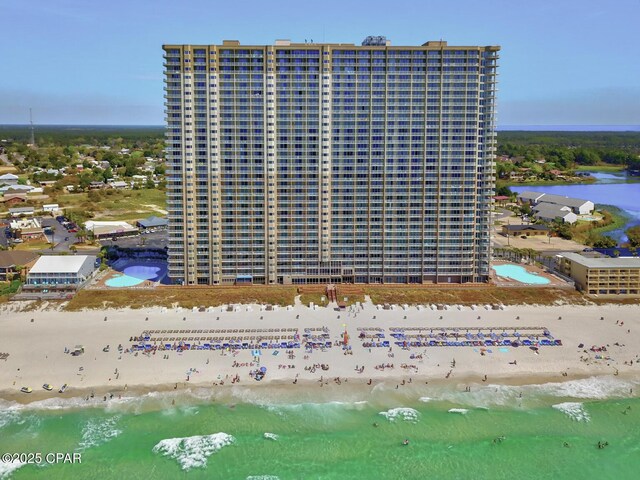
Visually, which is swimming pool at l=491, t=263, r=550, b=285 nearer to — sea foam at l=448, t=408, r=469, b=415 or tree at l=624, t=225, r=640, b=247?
tree at l=624, t=225, r=640, b=247

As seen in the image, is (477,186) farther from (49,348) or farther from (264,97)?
(49,348)

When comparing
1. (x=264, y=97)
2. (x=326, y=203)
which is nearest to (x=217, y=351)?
(x=326, y=203)

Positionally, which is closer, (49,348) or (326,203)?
(49,348)

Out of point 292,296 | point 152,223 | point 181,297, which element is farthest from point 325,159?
point 152,223

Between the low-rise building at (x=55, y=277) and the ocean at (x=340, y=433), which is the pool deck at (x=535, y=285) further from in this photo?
the low-rise building at (x=55, y=277)

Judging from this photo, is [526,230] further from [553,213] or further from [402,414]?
[402,414]

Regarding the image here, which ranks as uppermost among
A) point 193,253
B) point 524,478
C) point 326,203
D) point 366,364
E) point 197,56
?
point 197,56

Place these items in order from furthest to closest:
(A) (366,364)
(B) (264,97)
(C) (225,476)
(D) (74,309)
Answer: (B) (264,97), (D) (74,309), (A) (366,364), (C) (225,476)

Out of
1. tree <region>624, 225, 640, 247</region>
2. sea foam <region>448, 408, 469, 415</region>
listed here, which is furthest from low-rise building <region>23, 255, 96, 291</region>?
tree <region>624, 225, 640, 247</region>
